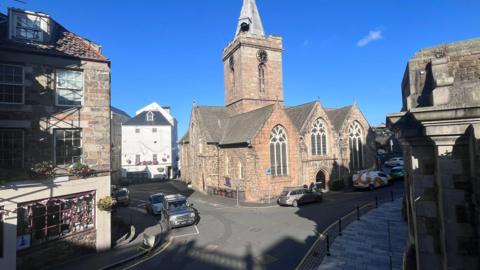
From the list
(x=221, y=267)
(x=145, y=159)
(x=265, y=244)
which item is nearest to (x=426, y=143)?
(x=221, y=267)

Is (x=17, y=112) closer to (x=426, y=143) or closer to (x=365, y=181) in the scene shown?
(x=426, y=143)

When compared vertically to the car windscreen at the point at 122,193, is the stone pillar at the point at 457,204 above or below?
above

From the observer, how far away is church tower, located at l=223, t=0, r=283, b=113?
36.6 m

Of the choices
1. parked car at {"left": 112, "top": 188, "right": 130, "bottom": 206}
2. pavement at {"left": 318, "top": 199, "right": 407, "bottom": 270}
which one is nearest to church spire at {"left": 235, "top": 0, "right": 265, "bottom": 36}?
parked car at {"left": 112, "top": 188, "right": 130, "bottom": 206}

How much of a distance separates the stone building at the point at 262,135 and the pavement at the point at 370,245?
11436mm

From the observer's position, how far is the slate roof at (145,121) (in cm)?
5438

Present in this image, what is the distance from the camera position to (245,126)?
30703 millimetres

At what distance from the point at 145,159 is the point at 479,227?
54512mm

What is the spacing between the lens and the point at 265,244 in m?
14.6

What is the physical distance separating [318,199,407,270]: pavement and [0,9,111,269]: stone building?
487 inches

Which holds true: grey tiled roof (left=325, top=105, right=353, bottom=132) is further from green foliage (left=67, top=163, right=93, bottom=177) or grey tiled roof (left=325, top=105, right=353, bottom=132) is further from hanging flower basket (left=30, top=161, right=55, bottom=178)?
hanging flower basket (left=30, top=161, right=55, bottom=178)

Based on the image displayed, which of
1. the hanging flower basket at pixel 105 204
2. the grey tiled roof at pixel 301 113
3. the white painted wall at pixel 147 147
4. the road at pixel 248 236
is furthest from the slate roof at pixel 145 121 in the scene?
the hanging flower basket at pixel 105 204

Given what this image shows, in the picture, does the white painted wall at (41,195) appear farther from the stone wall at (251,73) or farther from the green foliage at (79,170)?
the stone wall at (251,73)

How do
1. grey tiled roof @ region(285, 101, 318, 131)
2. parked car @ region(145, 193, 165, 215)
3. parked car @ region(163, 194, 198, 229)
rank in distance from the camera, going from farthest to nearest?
grey tiled roof @ region(285, 101, 318, 131), parked car @ region(145, 193, 165, 215), parked car @ region(163, 194, 198, 229)
